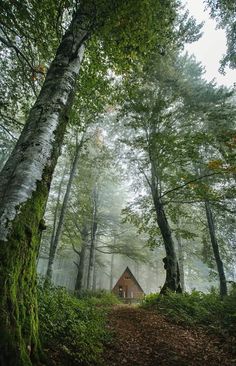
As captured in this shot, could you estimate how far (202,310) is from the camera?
7840mm

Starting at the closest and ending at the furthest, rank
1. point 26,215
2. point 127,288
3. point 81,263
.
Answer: point 26,215 < point 81,263 < point 127,288

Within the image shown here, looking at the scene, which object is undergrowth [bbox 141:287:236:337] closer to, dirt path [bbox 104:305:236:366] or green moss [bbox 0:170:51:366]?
dirt path [bbox 104:305:236:366]

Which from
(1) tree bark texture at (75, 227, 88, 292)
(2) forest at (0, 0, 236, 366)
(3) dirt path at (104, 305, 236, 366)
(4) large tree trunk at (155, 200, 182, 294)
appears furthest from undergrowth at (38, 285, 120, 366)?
(1) tree bark texture at (75, 227, 88, 292)

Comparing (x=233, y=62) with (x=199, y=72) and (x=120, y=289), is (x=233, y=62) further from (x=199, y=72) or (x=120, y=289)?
(x=120, y=289)

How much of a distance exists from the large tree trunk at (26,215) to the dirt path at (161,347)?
6.21ft

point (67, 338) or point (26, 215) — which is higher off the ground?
point (26, 215)

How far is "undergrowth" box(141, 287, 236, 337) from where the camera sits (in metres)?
6.49

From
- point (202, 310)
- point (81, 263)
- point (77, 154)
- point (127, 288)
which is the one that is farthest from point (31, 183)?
point (127, 288)

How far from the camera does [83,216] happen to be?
17984 mm

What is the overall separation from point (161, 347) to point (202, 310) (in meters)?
3.57

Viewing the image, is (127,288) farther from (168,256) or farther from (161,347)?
(161,347)

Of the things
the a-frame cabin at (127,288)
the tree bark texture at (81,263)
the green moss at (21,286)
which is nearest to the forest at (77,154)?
the green moss at (21,286)

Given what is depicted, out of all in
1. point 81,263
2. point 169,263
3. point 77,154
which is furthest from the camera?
point 81,263

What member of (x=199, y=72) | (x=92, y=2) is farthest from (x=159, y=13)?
(x=199, y=72)
